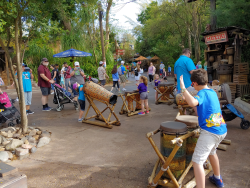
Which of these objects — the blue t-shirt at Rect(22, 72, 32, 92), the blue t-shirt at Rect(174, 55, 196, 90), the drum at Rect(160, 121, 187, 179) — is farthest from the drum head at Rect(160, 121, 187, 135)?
the blue t-shirt at Rect(22, 72, 32, 92)

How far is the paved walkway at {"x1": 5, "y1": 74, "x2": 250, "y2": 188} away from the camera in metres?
3.25

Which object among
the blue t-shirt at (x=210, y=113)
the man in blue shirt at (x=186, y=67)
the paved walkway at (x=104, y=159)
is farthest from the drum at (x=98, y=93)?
the blue t-shirt at (x=210, y=113)

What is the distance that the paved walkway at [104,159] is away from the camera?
3.25 meters

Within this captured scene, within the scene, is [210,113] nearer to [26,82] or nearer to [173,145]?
[173,145]

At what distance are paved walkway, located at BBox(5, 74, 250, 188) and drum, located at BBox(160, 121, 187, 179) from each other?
502mm

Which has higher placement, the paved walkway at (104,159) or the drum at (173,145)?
the drum at (173,145)

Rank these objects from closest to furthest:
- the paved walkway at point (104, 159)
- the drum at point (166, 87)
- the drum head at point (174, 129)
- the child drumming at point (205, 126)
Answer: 1. the child drumming at point (205, 126)
2. the drum head at point (174, 129)
3. the paved walkway at point (104, 159)
4. the drum at point (166, 87)

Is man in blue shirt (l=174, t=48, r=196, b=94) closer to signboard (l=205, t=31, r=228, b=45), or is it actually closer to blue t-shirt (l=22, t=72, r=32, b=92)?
blue t-shirt (l=22, t=72, r=32, b=92)

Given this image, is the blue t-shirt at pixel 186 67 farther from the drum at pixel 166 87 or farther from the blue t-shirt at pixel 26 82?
the blue t-shirt at pixel 26 82

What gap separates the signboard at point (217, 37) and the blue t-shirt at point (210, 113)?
863 centimetres

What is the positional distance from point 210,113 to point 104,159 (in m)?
2.16

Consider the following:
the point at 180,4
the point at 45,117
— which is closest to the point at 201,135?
the point at 45,117

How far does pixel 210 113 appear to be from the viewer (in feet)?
8.57

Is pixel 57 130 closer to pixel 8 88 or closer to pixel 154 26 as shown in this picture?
pixel 8 88
